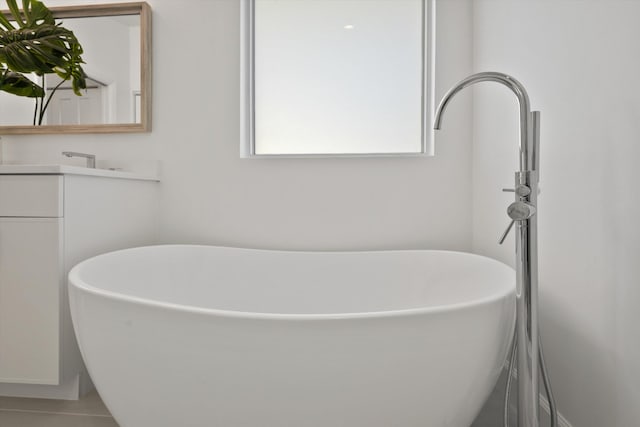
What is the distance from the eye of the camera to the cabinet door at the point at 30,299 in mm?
1379

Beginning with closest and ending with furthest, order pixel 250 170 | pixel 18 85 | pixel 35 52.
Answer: pixel 35 52, pixel 18 85, pixel 250 170

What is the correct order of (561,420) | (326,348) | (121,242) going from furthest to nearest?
(121,242) → (561,420) → (326,348)

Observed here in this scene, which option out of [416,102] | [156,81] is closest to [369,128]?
[416,102]

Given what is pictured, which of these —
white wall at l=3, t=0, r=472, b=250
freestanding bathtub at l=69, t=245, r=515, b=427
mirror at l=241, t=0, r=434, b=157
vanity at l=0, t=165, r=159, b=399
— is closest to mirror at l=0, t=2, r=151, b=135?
white wall at l=3, t=0, r=472, b=250

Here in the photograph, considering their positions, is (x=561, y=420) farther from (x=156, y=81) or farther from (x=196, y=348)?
(x=156, y=81)

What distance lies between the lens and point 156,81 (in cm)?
202

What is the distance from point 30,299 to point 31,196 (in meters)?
0.37

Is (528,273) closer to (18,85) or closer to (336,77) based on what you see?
(336,77)

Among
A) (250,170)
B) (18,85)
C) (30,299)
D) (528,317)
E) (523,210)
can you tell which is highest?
(18,85)

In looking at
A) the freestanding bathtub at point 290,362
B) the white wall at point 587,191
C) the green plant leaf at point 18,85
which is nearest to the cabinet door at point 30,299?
the freestanding bathtub at point 290,362

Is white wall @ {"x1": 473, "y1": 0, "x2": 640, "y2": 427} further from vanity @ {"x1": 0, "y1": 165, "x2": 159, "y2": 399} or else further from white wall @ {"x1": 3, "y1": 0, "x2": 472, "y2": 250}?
vanity @ {"x1": 0, "y1": 165, "x2": 159, "y2": 399}

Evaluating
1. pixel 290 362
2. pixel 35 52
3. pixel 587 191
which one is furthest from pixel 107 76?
pixel 587 191

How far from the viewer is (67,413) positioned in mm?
1397

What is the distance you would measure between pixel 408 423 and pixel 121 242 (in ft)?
4.72
